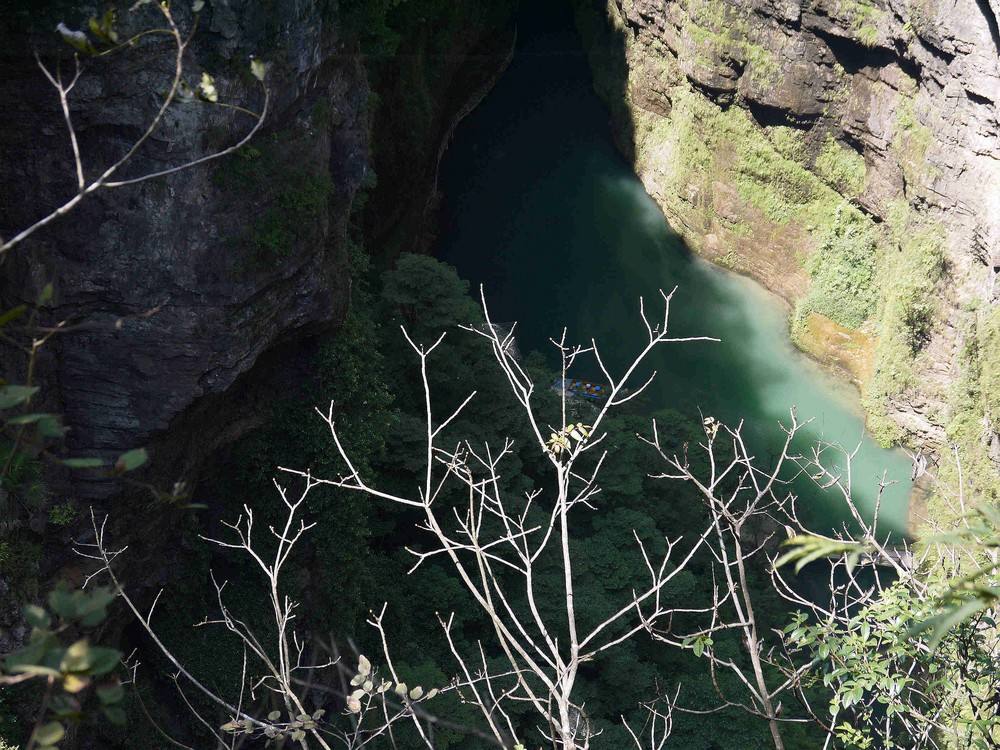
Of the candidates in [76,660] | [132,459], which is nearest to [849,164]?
[132,459]

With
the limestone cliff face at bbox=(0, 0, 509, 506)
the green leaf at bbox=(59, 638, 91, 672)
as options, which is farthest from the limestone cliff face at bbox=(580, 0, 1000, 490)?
the green leaf at bbox=(59, 638, 91, 672)

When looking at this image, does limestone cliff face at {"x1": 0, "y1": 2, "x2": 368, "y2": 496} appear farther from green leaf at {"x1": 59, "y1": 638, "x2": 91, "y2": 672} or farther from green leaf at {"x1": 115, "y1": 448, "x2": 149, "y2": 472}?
green leaf at {"x1": 59, "y1": 638, "x2": 91, "y2": 672}

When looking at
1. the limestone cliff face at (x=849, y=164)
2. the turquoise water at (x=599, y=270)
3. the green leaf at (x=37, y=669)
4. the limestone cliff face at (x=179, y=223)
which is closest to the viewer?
the green leaf at (x=37, y=669)

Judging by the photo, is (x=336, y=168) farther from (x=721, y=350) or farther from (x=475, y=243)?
(x=721, y=350)

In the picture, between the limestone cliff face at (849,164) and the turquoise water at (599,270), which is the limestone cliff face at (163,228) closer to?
the turquoise water at (599,270)

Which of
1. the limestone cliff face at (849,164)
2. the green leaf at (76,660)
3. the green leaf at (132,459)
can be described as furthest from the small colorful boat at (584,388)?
the green leaf at (76,660)

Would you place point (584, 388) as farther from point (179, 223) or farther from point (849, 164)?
point (179, 223)
